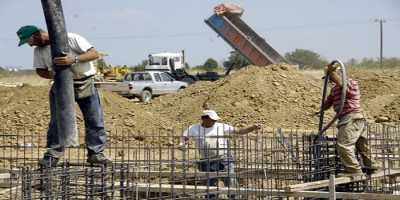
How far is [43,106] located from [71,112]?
13108 mm

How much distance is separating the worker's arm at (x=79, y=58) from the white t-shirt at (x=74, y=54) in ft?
0.16

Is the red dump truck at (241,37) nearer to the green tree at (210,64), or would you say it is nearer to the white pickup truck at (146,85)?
the white pickup truck at (146,85)

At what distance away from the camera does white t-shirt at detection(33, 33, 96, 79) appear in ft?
23.0

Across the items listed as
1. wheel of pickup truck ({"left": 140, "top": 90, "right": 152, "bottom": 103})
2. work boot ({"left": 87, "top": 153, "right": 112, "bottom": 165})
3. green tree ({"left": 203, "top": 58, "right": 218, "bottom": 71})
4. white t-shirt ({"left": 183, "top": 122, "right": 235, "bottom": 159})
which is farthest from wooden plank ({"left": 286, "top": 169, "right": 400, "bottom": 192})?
green tree ({"left": 203, "top": 58, "right": 218, "bottom": 71})

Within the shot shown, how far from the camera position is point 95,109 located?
7.29 metres

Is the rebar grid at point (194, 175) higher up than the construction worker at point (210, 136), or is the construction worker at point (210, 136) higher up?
the construction worker at point (210, 136)

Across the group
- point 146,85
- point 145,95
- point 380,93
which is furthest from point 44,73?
point 146,85

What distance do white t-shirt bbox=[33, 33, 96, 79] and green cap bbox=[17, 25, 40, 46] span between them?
0.54 feet

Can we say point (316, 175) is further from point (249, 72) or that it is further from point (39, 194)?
point (249, 72)

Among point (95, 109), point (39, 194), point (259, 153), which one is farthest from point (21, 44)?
point (259, 153)

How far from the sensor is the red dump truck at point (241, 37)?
2842 centimetres

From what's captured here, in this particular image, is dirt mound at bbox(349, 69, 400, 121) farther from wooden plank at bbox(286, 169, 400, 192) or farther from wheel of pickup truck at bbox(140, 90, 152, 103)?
wooden plank at bbox(286, 169, 400, 192)

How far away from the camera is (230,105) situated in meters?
21.2

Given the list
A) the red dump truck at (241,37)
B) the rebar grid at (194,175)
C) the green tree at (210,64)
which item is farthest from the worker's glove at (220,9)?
the green tree at (210,64)
